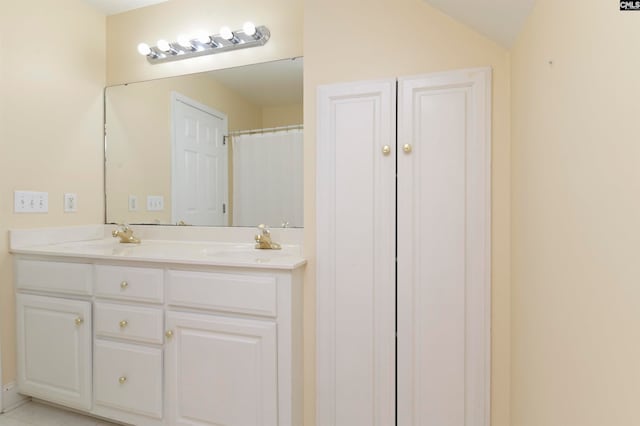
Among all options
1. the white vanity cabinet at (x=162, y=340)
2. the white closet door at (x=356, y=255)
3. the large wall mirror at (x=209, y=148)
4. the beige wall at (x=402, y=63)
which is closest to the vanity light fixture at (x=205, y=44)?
the large wall mirror at (x=209, y=148)

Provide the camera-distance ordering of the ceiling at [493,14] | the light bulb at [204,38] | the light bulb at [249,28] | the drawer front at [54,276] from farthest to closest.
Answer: the light bulb at [204,38] < the light bulb at [249,28] < the drawer front at [54,276] < the ceiling at [493,14]

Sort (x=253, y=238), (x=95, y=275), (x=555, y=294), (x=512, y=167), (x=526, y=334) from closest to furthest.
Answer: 1. (x=555, y=294)
2. (x=526, y=334)
3. (x=512, y=167)
4. (x=95, y=275)
5. (x=253, y=238)

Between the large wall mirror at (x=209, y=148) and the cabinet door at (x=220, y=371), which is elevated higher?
the large wall mirror at (x=209, y=148)

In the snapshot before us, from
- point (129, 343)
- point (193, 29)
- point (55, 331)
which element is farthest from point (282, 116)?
point (55, 331)

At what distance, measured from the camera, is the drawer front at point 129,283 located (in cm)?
163

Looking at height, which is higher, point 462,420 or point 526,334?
point 526,334

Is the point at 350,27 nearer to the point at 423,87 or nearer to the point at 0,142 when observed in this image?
the point at 423,87

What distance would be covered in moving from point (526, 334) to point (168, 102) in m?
2.23

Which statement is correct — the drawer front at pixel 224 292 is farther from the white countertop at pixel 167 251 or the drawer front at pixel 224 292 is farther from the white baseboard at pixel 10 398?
the white baseboard at pixel 10 398

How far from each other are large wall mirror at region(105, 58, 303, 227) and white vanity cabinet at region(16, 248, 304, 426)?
547 millimetres

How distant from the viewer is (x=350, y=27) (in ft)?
5.09

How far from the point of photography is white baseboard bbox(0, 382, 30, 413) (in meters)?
1.92

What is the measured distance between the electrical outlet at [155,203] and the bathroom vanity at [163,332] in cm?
45

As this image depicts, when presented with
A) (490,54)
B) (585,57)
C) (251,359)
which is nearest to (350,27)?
(490,54)
